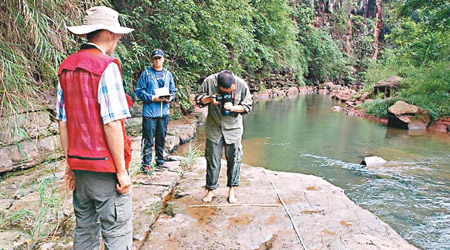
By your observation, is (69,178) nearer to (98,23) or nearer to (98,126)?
(98,126)

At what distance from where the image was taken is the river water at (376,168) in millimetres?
4066

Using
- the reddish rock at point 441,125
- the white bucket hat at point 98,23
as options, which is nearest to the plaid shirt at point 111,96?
the white bucket hat at point 98,23

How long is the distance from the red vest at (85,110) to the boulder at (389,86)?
1553cm

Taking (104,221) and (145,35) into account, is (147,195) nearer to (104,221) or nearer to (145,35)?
(104,221)

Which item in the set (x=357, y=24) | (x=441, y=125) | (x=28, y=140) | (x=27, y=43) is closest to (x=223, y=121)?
(x=27, y=43)

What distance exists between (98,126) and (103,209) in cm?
46

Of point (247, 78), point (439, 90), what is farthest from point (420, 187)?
point (247, 78)

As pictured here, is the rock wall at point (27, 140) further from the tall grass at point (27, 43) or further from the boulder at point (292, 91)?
the boulder at point (292, 91)

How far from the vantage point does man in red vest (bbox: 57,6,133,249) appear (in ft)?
5.12

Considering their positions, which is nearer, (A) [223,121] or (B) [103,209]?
(B) [103,209]

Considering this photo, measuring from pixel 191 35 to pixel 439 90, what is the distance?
9.85 m

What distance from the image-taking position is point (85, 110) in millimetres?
1581

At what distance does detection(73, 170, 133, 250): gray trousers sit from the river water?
322cm

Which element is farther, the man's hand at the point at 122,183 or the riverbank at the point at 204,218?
the riverbank at the point at 204,218
